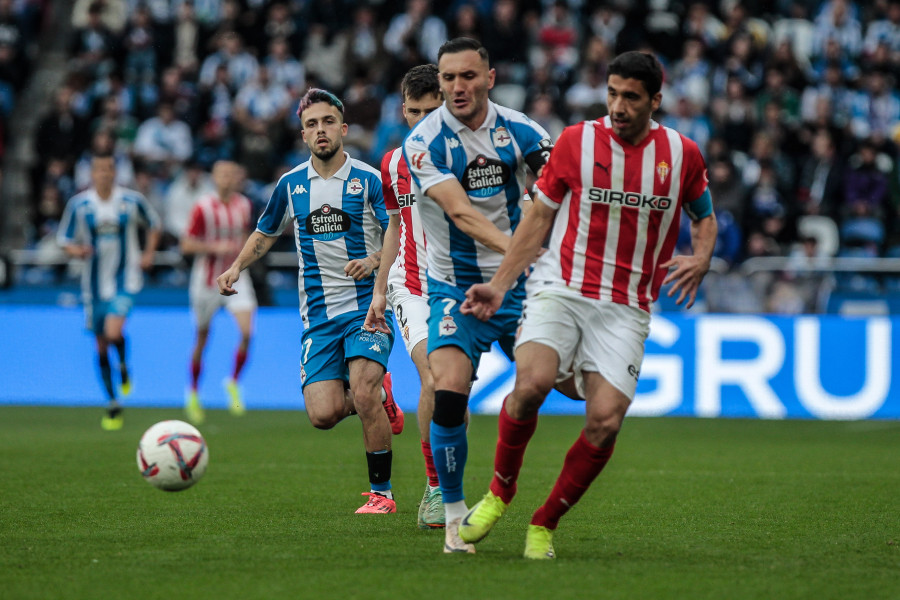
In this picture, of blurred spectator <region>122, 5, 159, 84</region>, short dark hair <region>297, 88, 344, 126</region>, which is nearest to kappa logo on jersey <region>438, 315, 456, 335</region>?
short dark hair <region>297, 88, 344, 126</region>

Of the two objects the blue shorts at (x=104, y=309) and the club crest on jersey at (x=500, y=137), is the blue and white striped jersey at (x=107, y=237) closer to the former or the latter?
the blue shorts at (x=104, y=309)

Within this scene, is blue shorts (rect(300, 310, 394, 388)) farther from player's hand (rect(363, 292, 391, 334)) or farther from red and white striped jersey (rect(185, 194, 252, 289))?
red and white striped jersey (rect(185, 194, 252, 289))

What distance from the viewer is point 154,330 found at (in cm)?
1533

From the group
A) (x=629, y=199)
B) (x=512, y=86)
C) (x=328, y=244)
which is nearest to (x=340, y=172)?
(x=328, y=244)

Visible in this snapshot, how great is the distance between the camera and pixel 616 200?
551 cm

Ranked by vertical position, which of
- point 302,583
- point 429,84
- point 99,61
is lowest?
point 302,583

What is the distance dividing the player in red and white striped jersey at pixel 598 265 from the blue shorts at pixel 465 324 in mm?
415

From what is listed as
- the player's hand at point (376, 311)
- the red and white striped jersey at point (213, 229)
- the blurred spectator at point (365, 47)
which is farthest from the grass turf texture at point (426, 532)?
the blurred spectator at point (365, 47)

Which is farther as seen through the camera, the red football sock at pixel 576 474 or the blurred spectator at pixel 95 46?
the blurred spectator at pixel 95 46

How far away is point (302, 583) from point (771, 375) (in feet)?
32.3

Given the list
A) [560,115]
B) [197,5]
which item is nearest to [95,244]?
[560,115]

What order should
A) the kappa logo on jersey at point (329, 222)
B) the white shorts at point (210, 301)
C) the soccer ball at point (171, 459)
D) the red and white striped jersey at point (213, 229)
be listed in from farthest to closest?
the red and white striped jersey at point (213, 229) < the white shorts at point (210, 301) < the kappa logo on jersey at point (329, 222) < the soccer ball at point (171, 459)

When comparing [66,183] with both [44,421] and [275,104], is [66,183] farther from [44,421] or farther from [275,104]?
[44,421]

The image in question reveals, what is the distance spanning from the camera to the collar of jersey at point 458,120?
20.1 ft
